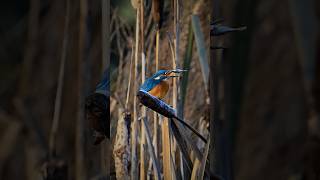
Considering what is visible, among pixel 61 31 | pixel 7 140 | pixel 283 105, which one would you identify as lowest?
pixel 7 140

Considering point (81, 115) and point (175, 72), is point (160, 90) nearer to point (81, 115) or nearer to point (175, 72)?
point (175, 72)

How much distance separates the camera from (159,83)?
60 cm

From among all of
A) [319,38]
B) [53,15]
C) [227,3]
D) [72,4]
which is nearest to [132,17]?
[227,3]

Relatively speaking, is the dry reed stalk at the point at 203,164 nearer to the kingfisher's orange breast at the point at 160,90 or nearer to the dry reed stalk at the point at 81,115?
the kingfisher's orange breast at the point at 160,90

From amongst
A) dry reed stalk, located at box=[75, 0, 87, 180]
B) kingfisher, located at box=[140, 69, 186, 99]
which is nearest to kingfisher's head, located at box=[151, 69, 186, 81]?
kingfisher, located at box=[140, 69, 186, 99]

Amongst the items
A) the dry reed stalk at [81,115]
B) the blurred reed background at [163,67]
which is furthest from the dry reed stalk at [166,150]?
the dry reed stalk at [81,115]

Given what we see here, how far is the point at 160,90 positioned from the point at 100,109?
3.4 inches

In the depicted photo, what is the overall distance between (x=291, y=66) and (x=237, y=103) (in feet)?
0.30

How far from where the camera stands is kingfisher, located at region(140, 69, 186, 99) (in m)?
0.60

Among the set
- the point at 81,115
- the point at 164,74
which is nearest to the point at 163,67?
the point at 164,74

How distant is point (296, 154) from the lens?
2.76ft

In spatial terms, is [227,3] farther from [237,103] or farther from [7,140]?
[7,140]

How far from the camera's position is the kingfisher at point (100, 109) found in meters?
0.65

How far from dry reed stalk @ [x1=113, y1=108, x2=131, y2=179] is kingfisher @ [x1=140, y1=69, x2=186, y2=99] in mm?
40
